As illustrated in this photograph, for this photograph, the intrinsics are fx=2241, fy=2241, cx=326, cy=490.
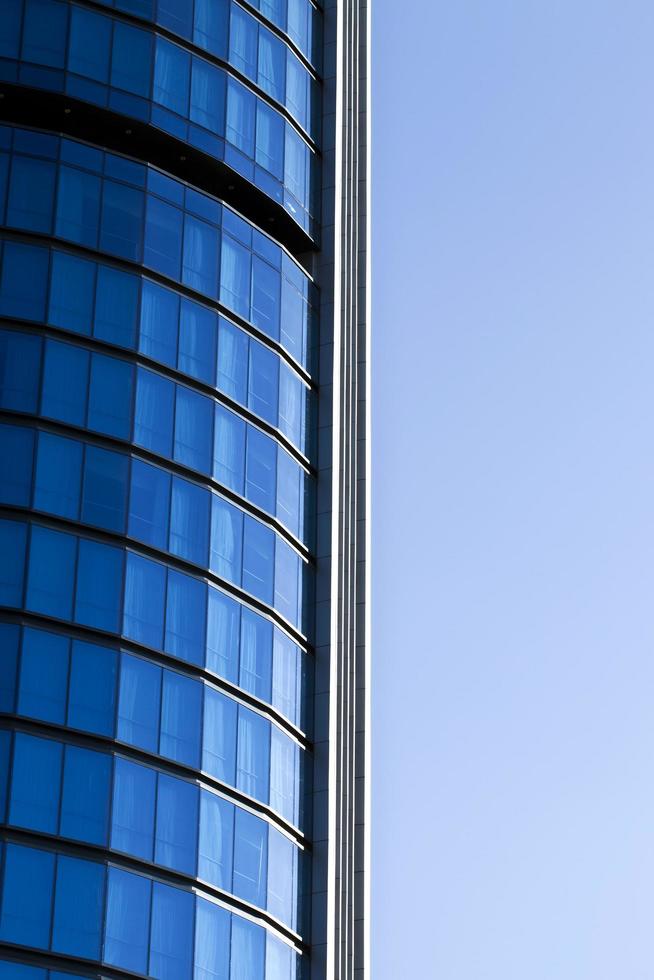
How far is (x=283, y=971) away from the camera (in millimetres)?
69562

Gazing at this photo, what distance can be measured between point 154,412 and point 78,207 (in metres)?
7.52

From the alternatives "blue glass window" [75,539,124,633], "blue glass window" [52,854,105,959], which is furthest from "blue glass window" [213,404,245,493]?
"blue glass window" [52,854,105,959]

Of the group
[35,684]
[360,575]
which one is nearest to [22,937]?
[35,684]

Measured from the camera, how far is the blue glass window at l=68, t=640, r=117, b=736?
6662cm

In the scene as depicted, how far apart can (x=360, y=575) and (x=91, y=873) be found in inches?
730

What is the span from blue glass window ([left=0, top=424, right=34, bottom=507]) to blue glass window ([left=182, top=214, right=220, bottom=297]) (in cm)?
914

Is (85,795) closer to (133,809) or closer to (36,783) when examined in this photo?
(36,783)

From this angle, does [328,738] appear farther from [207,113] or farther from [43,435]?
[207,113]

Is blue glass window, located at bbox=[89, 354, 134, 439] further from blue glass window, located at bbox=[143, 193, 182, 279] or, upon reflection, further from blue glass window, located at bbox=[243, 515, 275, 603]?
blue glass window, located at bbox=[243, 515, 275, 603]

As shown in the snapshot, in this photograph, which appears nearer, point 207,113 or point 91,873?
point 91,873

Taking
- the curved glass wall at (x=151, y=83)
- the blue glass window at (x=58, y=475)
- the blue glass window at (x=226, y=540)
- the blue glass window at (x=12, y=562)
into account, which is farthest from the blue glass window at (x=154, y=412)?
the curved glass wall at (x=151, y=83)

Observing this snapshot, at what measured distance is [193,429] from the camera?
73.6 metres

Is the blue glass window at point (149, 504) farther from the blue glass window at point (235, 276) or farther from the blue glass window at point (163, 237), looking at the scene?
the blue glass window at point (235, 276)

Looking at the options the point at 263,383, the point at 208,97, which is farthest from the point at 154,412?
the point at 208,97
